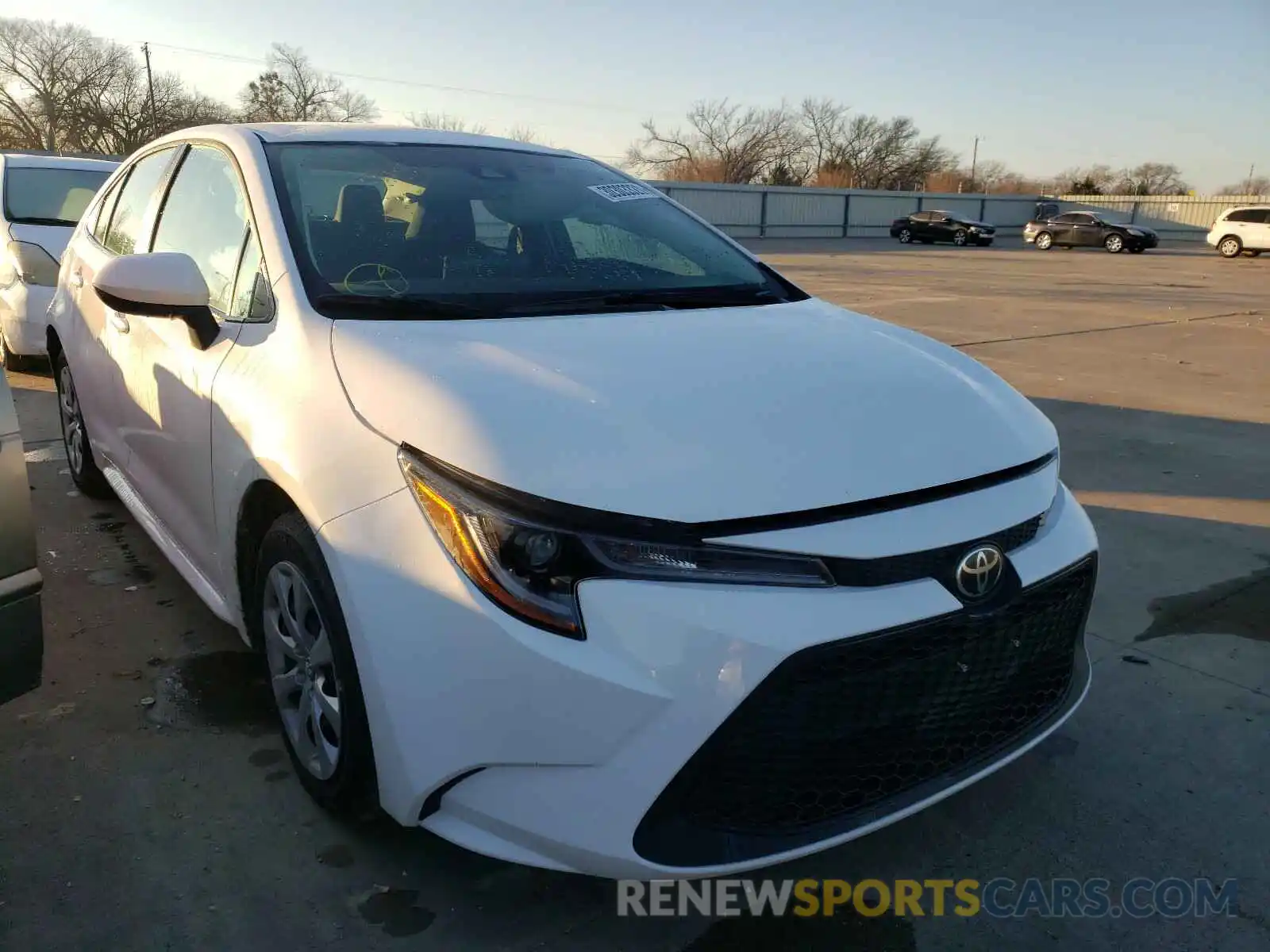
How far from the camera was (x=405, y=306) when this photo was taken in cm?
231

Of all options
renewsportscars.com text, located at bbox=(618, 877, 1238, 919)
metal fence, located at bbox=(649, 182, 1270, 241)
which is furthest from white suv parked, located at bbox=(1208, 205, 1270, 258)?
renewsportscars.com text, located at bbox=(618, 877, 1238, 919)

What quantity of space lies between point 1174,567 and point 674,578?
3.13 meters

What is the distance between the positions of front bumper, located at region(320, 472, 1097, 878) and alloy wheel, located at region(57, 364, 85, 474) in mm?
3071

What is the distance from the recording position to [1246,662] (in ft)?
10.3

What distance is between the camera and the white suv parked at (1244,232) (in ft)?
94.6

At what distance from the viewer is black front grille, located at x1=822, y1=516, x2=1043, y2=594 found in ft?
5.53

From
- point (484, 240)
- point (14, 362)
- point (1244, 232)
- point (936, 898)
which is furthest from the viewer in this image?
point (1244, 232)

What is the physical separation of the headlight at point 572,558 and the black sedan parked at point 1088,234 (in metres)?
34.9

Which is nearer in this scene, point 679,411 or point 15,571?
point 679,411

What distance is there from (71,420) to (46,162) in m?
4.01

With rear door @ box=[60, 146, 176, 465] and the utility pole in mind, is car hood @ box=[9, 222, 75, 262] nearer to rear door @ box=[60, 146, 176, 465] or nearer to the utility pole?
rear door @ box=[60, 146, 176, 465]

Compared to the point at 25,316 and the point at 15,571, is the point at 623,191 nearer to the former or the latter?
the point at 15,571

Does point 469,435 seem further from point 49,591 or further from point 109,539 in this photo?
point 109,539

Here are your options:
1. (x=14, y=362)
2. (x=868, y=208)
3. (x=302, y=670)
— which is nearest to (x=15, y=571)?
(x=302, y=670)
